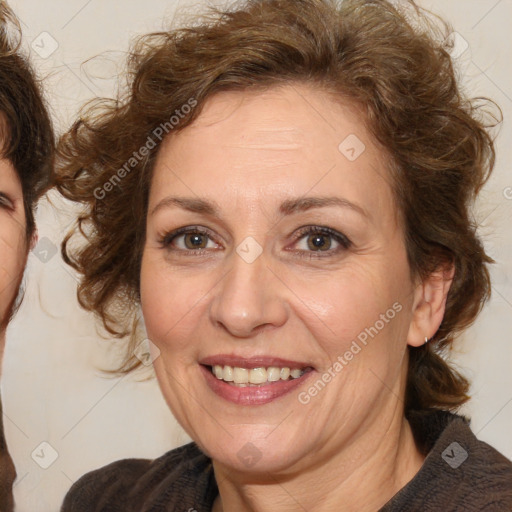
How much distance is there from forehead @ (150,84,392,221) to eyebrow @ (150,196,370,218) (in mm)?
13

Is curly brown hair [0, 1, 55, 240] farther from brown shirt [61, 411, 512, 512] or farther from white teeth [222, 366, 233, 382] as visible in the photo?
white teeth [222, 366, 233, 382]

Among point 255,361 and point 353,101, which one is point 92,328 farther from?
point 353,101

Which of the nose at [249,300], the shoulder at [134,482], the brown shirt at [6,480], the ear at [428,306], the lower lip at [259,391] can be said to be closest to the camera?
the nose at [249,300]

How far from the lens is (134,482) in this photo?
90.2 inches

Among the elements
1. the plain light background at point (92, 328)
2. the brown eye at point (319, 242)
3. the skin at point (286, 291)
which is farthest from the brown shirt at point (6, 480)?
the brown eye at point (319, 242)

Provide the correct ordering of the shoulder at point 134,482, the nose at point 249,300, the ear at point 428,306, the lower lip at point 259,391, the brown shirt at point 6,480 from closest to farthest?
the nose at point 249,300 → the lower lip at point 259,391 → the ear at point 428,306 → the shoulder at point 134,482 → the brown shirt at point 6,480

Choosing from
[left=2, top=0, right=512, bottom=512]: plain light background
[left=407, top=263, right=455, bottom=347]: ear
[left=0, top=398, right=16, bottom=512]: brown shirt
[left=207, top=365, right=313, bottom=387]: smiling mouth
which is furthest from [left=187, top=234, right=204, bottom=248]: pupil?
[left=0, top=398, right=16, bottom=512]: brown shirt

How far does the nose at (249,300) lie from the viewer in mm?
1660

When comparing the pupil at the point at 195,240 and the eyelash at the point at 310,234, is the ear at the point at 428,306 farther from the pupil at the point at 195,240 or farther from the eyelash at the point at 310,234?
the pupil at the point at 195,240

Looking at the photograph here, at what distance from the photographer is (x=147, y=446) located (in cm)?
273

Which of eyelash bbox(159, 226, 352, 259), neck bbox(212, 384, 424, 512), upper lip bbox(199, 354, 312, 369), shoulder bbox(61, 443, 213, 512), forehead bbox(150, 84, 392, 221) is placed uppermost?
forehead bbox(150, 84, 392, 221)

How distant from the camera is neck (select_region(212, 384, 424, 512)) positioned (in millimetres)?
1836

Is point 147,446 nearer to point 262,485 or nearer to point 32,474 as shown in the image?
point 32,474

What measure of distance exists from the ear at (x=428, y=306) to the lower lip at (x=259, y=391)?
246mm
